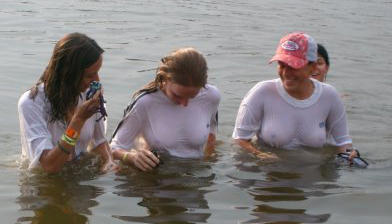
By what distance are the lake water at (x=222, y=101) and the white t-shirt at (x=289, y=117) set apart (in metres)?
0.22

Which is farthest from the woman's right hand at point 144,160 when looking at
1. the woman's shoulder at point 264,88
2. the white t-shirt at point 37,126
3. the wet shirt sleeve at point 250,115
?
the woman's shoulder at point 264,88

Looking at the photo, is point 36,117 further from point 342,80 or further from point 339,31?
point 339,31

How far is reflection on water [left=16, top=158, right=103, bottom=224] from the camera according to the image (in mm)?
5657

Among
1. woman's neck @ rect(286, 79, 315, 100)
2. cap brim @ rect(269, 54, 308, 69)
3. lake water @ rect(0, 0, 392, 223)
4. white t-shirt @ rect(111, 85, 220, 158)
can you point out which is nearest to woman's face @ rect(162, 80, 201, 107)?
white t-shirt @ rect(111, 85, 220, 158)

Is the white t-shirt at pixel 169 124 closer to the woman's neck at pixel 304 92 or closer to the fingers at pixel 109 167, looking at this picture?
the fingers at pixel 109 167

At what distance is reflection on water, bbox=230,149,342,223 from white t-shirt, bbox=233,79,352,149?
0.16m

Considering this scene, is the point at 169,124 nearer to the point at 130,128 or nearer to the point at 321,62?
the point at 130,128

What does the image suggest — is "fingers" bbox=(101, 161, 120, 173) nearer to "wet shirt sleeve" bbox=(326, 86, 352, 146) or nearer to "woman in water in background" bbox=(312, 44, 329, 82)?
"wet shirt sleeve" bbox=(326, 86, 352, 146)

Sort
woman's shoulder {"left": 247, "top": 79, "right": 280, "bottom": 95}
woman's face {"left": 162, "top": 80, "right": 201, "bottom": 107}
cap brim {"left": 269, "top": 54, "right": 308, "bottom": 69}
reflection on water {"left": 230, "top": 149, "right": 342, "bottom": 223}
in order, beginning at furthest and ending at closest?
woman's shoulder {"left": 247, "top": 79, "right": 280, "bottom": 95} → cap brim {"left": 269, "top": 54, "right": 308, "bottom": 69} → woman's face {"left": 162, "top": 80, "right": 201, "bottom": 107} → reflection on water {"left": 230, "top": 149, "right": 342, "bottom": 223}

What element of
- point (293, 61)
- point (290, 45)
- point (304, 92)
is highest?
point (290, 45)

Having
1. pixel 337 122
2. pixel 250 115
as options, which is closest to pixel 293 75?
pixel 250 115

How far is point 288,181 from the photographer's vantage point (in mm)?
6746

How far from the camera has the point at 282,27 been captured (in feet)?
51.6

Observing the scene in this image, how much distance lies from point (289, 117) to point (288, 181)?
593 mm
